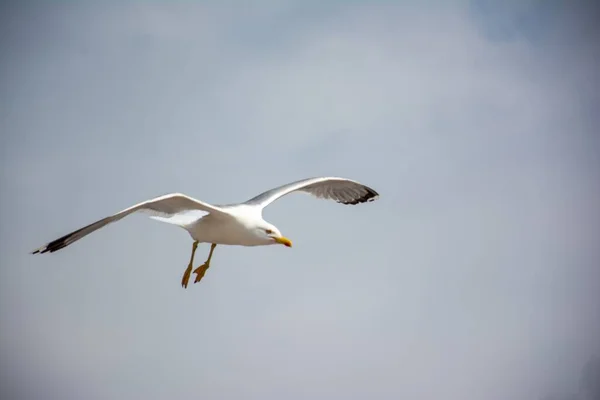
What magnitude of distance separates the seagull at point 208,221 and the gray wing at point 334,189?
3.3 inches

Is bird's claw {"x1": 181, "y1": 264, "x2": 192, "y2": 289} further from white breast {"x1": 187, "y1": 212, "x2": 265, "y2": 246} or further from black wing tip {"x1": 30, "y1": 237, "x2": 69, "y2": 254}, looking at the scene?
black wing tip {"x1": 30, "y1": 237, "x2": 69, "y2": 254}

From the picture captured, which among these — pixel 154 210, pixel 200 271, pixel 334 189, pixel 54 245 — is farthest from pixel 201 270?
pixel 334 189

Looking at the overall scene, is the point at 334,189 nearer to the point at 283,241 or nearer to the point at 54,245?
the point at 283,241

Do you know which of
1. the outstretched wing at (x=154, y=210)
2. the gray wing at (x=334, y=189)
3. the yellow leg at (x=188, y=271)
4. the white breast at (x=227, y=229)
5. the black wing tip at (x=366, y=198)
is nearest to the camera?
the outstretched wing at (x=154, y=210)

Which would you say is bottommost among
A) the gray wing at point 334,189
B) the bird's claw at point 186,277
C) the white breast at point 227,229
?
the bird's claw at point 186,277

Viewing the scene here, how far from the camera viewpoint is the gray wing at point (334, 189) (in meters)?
9.65

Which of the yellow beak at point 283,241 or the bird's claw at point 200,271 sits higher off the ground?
the yellow beak at point 283,241

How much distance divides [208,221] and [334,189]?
2.61 m

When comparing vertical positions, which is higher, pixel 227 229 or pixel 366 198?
pixel 366 198

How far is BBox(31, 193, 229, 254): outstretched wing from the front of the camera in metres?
6.98

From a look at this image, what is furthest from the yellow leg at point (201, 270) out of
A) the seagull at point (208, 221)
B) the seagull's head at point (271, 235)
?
the seagull's head at point (271, 235)

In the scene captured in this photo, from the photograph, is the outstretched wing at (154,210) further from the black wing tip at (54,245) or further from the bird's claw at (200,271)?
the bird's claw at (200,271)

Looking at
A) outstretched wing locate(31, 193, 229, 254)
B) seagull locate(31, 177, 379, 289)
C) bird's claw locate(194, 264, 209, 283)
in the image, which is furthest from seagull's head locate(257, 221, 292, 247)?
bird's claw locate(194, 264, 209, 283)

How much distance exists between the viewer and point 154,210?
7.69 metres
